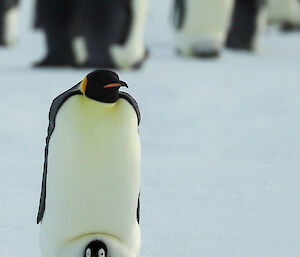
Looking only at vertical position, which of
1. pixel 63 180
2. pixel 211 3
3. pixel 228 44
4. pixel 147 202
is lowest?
pixel 228 44

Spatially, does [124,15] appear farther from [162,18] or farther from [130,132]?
[162,18]

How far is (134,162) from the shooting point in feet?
7.55

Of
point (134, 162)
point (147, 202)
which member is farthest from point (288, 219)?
point (134, 162)

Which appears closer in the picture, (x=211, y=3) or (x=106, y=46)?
(x=106, y=46)

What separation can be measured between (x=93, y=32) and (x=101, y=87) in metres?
4.63

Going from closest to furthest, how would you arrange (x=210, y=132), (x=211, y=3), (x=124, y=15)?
(x=210, y=132) < (x=124, y=15) < (x=211, y=3)

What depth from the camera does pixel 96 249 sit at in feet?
7.52

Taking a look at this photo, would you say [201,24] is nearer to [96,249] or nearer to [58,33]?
[58,33]

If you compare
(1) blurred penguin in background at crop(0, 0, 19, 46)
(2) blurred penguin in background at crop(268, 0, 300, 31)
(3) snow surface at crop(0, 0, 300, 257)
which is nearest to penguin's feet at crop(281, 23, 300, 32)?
(2) blurred penguin in background at crop(268, 0, 300, 31)

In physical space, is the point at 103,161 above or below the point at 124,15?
above

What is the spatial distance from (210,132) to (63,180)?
283 centimetres

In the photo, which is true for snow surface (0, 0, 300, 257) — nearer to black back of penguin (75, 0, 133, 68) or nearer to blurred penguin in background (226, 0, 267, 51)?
black back of penguin (75, 0, 133, 68)

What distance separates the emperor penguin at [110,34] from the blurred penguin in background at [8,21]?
68.0 inches

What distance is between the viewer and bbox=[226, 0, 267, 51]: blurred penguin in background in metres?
9.09
